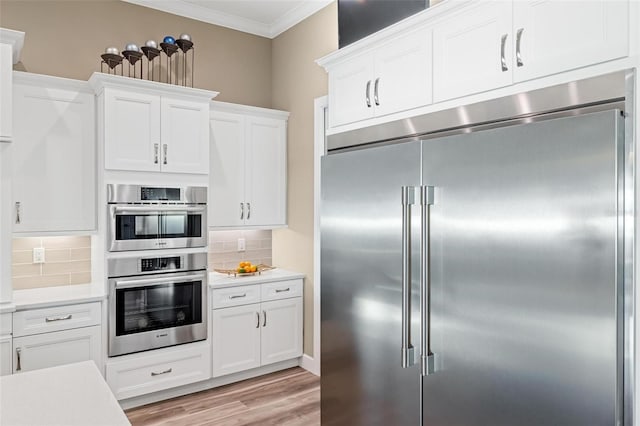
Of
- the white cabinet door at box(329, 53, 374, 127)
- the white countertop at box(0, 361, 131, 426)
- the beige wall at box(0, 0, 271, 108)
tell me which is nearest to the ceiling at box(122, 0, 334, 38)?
the beige wall at box(0, 0, 271, 108)

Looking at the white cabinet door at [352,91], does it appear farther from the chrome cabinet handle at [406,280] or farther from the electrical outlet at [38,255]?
the electrical outlet at [38,255]

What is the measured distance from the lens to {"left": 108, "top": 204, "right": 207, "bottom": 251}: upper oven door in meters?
3.06

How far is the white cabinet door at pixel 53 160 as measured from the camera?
2932 millimetres

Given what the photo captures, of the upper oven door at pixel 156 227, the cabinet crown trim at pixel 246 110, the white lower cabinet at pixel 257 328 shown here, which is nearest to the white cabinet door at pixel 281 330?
the white lower cabinet at pixel 257 328

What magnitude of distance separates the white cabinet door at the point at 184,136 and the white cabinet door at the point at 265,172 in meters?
0.52

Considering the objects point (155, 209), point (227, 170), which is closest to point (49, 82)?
point (155, 209)

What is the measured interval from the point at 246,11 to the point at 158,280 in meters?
2.48

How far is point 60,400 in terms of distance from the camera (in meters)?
1.20

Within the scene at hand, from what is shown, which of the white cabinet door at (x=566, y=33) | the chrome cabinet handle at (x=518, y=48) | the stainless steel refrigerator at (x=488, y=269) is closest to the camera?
the stainless steel refrigerator at (x=488, y=269)

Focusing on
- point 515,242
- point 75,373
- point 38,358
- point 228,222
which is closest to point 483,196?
point 515,242

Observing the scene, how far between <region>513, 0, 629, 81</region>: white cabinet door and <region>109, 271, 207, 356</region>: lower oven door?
2.59 meters

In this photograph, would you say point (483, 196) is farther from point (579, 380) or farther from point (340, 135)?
point (340, 135)

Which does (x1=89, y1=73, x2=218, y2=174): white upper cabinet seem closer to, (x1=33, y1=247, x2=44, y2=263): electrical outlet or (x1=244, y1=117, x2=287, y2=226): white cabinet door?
(x1=244, y1=117, x2=287, y2=226): white cabinet door

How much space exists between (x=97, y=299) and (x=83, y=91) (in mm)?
1456
